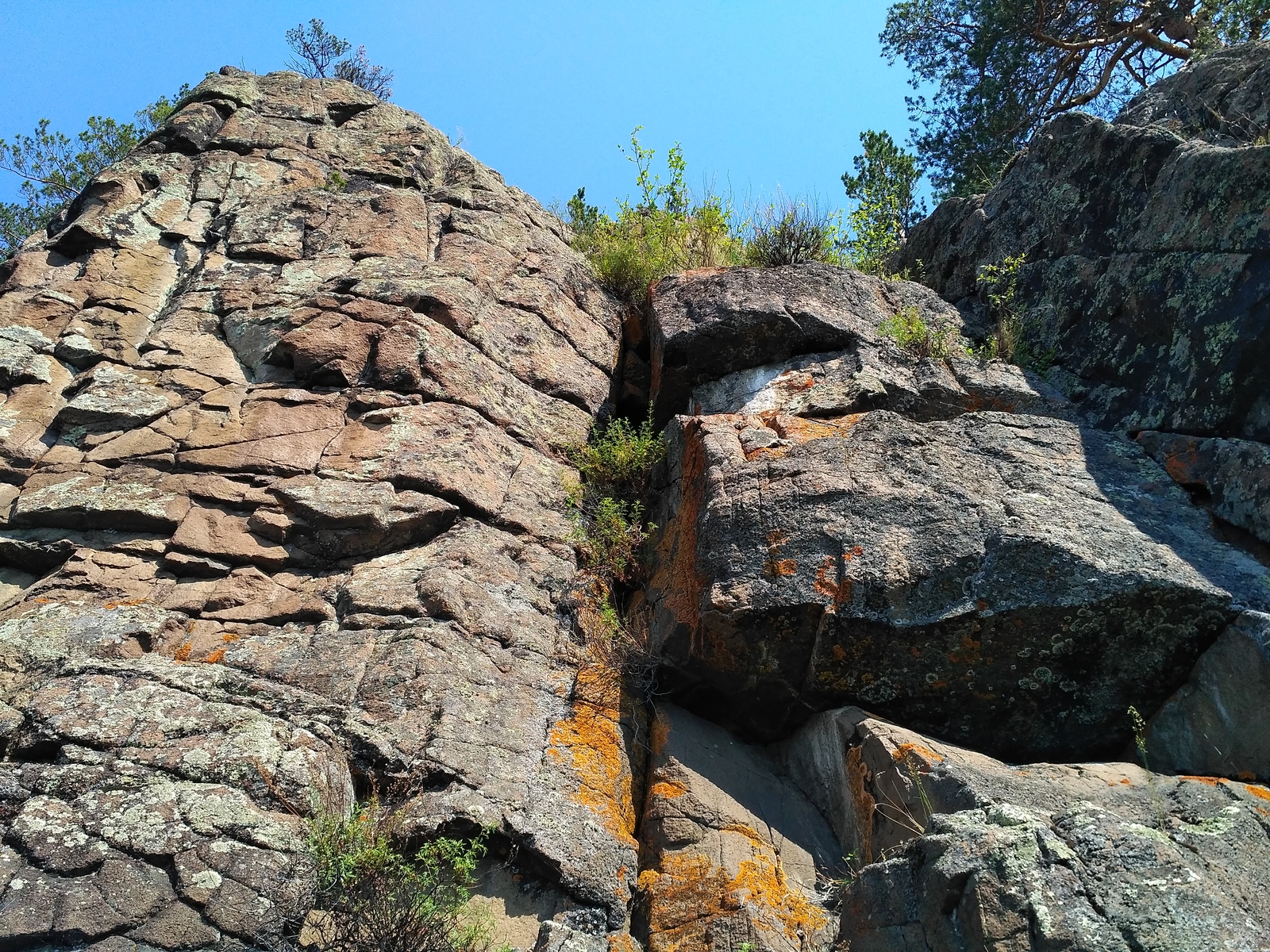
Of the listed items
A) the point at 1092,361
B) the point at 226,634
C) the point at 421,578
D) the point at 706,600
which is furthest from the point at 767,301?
the point at 226,634

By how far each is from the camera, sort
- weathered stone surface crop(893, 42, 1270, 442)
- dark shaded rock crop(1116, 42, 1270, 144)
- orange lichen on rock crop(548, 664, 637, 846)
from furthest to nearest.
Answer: dark shaded rock crop(1116, 42, 1270, 144)
weathered stone surface crop(893, 42, 1270, 442)
orange lichen on rock crop(548, 664, 637, 846)

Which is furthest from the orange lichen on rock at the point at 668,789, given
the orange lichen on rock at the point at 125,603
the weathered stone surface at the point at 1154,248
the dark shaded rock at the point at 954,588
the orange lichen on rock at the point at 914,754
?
the weathered stone surface at the point at 1154,248

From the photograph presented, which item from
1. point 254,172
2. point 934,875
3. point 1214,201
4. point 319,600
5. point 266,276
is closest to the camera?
point 934,875

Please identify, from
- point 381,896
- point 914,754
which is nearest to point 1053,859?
point 914,754

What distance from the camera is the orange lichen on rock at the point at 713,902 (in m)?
3.80

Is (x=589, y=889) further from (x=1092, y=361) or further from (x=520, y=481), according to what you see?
(x=1092, y=361)

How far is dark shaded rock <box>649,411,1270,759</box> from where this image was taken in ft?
14.5

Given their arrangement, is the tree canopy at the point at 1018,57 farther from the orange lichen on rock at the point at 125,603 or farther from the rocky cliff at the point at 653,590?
the orange lichen on rock at the point at 125,603

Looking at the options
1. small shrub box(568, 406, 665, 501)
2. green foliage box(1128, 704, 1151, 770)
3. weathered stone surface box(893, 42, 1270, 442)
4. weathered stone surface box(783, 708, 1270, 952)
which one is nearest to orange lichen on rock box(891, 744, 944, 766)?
weathered stone surface box(783, 708, 1270, 952)

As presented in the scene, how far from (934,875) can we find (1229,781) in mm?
1406

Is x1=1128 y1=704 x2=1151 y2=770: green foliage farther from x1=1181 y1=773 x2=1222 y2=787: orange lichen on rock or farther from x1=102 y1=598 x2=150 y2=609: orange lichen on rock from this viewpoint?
x1=102 y1=598 x2=150 y2=609: orange lichen on rock

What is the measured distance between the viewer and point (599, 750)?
467 centimetres

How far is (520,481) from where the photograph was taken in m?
6.04

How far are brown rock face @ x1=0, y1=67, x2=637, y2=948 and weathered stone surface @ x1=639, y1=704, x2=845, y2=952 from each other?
0.21 meters
